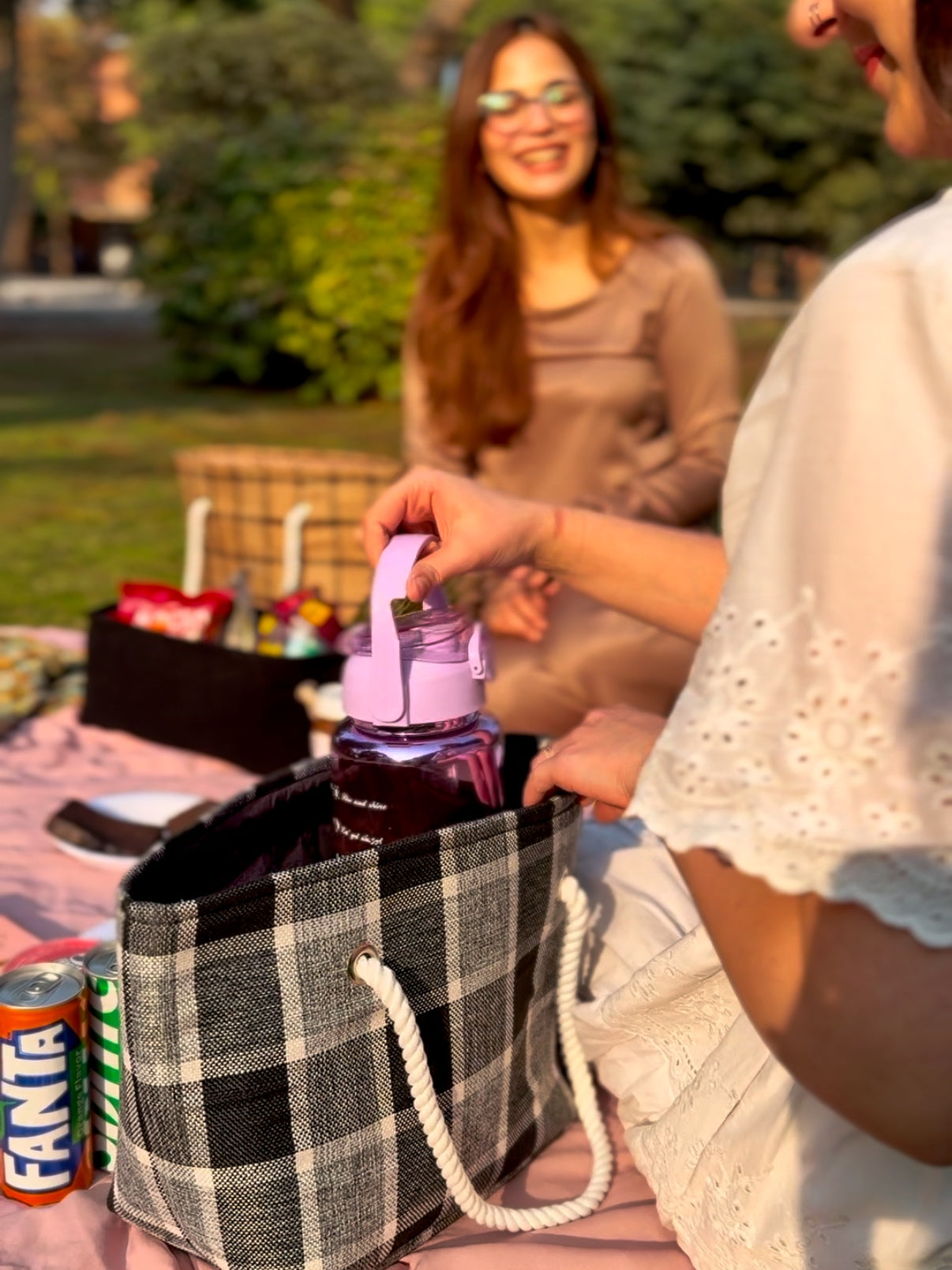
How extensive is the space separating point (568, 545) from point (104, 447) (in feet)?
28.9

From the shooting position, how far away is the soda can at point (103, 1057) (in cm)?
175

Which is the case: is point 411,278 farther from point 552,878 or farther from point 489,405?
point 552,878

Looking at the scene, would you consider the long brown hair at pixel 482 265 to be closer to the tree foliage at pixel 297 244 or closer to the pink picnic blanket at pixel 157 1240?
the pink picnic blanket at pixel 157 1240

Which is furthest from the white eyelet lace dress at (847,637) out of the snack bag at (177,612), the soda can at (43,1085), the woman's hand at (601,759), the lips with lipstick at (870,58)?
the snack bag at (177,612)

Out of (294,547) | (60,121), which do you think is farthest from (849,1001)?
(60,121)

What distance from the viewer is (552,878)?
1756mm

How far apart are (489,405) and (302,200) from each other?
8.90 meters

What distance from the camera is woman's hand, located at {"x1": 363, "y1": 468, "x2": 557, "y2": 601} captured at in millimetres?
1855

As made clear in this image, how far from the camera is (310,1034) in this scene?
1.49m

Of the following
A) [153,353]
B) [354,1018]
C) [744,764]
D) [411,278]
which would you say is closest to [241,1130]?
[354,1018]

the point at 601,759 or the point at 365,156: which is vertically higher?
the point at 365,156

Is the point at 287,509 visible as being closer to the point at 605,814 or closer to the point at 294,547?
the point at 294,547

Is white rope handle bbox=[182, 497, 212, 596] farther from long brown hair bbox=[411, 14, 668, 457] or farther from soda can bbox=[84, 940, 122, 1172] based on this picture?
soda can bbox=[84, 940, 122, 1172]

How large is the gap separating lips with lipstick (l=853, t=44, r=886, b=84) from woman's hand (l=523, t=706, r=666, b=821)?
71cm
